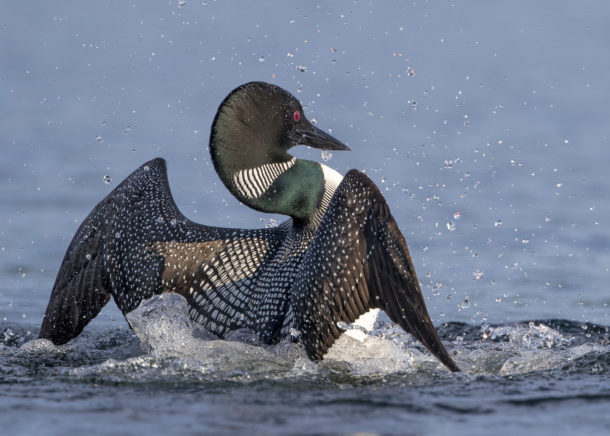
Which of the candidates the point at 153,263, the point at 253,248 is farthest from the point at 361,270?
the point at 153,263

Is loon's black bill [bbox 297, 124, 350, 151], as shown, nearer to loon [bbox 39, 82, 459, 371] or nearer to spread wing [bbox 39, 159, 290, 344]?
loon [bbox 39, 82, 459, 371]

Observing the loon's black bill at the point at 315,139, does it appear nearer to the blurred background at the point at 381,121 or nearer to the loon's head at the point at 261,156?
the loon's head at the point at 261,156

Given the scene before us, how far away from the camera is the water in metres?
4.24

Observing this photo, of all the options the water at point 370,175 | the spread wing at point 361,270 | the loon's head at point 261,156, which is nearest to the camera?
the water at point 370,175

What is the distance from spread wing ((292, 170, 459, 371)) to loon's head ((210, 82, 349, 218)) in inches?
21.2

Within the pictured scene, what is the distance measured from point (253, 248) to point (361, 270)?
89 centimetres

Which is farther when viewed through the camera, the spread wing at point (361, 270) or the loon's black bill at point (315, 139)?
the loon's black bill at point (315, 139)

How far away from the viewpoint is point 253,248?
545cm

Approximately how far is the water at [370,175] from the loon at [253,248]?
0.77 ft

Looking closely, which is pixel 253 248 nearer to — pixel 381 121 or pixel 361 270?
pixel 361 270

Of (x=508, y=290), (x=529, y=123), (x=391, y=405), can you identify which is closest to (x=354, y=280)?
(x=391, y=405)

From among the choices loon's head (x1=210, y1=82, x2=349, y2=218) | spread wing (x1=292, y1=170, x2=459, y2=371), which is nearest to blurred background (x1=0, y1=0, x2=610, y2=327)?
loon's head (x1=210, y1=82, x2=349, y2=218)

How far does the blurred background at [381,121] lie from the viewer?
759cm

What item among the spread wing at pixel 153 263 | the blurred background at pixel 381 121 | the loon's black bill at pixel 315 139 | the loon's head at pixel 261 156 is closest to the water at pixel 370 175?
the blurred background at pixel 381 121
